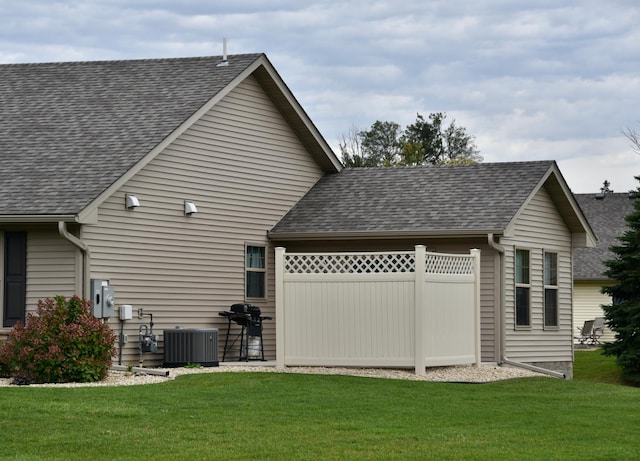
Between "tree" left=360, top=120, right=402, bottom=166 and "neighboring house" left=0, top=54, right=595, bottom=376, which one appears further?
Answer: "tree" left=360, top=120, right=402, bottom=166

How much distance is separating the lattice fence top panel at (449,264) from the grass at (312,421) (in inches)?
101

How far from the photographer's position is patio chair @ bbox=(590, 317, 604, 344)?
41.2 m

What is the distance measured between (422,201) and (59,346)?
902cm

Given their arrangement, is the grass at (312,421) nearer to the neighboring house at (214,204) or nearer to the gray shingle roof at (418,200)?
the neighboring house at (214,204)

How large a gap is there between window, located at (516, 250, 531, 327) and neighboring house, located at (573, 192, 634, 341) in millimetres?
17816

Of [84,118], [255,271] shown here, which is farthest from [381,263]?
[84,118]

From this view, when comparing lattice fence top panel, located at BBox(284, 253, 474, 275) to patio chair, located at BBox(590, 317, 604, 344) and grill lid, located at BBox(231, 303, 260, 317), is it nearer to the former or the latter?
grill lid, located at BBox(231, 303, 260, 317)

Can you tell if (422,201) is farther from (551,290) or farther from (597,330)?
(597,330)

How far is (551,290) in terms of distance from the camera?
85.5 feet

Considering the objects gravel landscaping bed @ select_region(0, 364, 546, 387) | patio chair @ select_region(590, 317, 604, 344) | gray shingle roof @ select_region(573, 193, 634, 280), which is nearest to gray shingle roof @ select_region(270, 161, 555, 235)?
gravel landscaping bed @ select_region(0, 364, 546, 387)

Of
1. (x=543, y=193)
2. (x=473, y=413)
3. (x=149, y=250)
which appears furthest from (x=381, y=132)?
(x=473, y=413)

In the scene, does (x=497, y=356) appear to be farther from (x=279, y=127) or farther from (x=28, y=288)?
(x=28, y=288)

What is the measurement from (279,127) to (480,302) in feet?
18.0

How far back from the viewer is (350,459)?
37.4 ft
